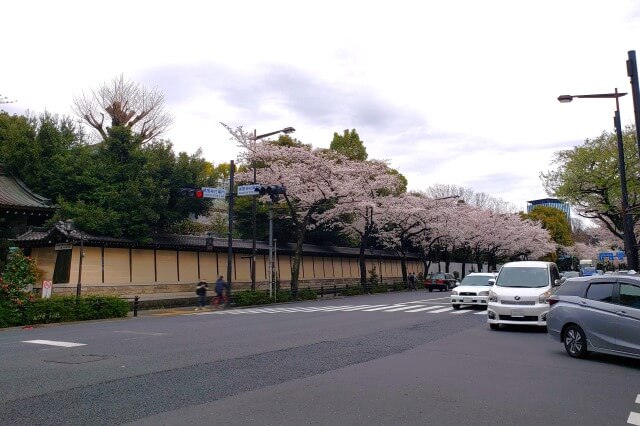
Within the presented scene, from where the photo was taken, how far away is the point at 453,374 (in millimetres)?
8891

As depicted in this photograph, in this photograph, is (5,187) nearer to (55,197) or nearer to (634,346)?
(55,197)

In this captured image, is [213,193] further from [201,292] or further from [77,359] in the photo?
[77,359]

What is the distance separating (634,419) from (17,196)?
31548 mm

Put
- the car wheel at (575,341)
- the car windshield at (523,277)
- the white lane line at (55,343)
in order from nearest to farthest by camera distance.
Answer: the car wheel at (575,341) → the white lane line at (55,343) → the car windshield at (523,277)

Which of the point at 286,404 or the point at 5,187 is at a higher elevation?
the point at 5,187

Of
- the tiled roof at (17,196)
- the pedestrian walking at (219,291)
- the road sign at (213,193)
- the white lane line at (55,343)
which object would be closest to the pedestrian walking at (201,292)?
the pedestrian walking at (219,291)

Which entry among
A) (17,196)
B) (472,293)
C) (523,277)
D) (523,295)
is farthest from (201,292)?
(523,295)

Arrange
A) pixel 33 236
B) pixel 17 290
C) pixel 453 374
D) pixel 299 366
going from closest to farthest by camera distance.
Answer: pixel 453 374 → pixel 299 366 → pixel 17 290 → pixel 33 236

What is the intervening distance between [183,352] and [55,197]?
85.1ft

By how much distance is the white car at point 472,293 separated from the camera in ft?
74.1

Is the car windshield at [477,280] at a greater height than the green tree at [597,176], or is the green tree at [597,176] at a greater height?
the green tree at [597,176]

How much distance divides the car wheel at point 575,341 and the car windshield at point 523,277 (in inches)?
188

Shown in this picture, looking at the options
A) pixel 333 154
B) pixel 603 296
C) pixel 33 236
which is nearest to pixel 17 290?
pixel 33 236

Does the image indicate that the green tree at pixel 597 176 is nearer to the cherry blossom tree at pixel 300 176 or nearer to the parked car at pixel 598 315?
the cherry blossom tree at pixel 300 176
